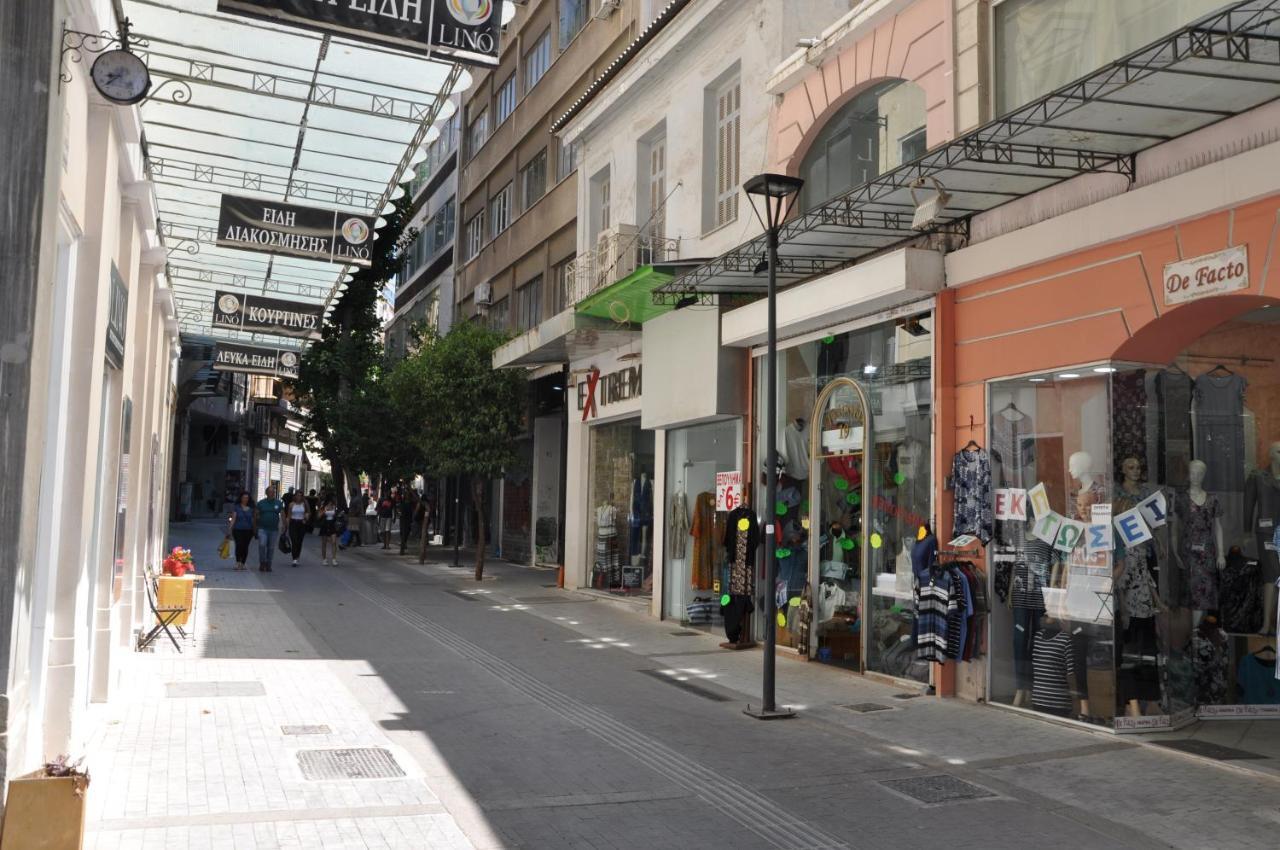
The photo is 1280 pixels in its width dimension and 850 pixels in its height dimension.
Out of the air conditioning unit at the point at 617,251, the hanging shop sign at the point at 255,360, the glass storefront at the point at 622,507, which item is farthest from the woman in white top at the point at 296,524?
the air conditioning unit at the point at 617,251

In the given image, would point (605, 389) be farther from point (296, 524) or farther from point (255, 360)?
point (296, 524)

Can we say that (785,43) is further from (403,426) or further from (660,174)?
(403,426)

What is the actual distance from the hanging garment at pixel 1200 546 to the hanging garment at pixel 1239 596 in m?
0.12

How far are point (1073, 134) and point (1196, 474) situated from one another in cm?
313

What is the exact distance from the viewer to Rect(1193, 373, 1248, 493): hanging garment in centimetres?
966

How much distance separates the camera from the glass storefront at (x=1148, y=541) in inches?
358

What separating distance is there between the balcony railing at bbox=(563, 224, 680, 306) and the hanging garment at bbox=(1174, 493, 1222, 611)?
8.92 meters

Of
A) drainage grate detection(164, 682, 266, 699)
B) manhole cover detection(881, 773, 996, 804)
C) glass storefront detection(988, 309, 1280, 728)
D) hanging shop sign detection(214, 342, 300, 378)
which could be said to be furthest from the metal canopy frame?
hanging shop sign detection(214, 342, 300, 378)

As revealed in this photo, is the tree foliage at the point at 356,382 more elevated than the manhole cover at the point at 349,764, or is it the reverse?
the tree foliage at the point at 356,382

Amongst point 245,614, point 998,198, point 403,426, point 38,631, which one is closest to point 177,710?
point 38,631

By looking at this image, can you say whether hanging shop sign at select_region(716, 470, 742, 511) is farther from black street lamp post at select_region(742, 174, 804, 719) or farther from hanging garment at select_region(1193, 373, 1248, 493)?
hanging garment at select_region(1193, 373, 1248, 493)

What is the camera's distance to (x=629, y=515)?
20219 mm

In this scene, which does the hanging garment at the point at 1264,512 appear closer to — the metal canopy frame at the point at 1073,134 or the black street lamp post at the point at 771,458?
the metal canopy frame at the point at 1073,134

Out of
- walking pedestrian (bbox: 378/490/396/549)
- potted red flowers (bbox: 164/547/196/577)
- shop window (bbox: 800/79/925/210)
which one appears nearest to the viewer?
shop window (bbox: 800/79/925/210)
